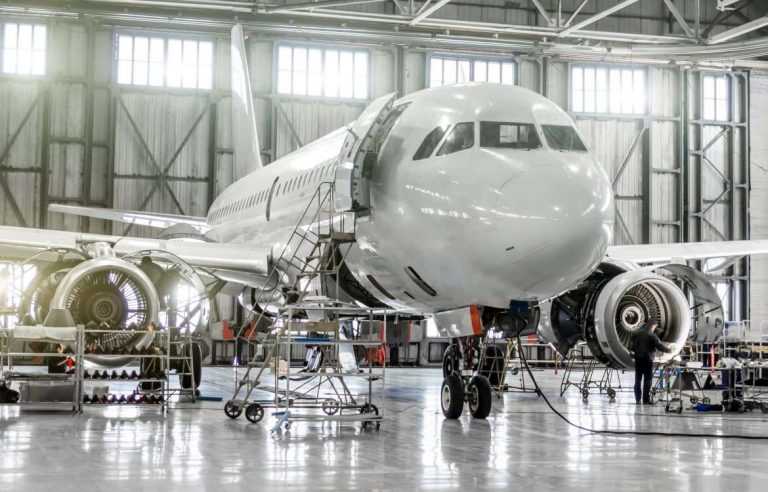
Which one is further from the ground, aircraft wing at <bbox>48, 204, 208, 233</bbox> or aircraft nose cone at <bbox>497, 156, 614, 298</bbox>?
aircraft wing at <bbox>48, 204, 208, 233</bbox>

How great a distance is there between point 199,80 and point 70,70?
381cm

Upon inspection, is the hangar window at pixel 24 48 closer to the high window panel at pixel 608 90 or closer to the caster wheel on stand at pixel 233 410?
the high window panel at pixel 608 90

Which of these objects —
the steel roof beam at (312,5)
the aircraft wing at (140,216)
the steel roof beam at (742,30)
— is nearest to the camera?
the aircraft wing at (140,216)

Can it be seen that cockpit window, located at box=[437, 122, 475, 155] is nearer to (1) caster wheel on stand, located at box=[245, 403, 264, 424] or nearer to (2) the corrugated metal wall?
(1) caster wheel on stand, located at box=[245, 403, 264, 424]

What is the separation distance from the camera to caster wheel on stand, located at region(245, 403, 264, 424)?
1079cm

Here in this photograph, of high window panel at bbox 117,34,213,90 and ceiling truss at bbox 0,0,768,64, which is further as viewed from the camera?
high window panel at bbox 117,34,213,90

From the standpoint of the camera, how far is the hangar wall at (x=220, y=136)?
30.2 m

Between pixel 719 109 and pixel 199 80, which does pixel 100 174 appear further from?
pixel 719 109

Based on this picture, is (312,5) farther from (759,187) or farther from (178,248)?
(759,187)

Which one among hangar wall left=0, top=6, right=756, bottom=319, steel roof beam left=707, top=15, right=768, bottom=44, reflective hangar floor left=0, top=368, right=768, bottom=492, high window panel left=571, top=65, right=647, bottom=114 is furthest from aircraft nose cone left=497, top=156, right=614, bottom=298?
high window panel left=571, top=65, right=647, bottom=114

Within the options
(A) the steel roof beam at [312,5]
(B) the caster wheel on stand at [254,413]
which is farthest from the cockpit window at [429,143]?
(A) the steel roof beam at [312,5]

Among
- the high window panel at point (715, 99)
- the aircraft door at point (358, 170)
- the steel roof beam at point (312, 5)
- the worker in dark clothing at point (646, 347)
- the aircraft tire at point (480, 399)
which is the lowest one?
the aircraft tire at point (480, 399)

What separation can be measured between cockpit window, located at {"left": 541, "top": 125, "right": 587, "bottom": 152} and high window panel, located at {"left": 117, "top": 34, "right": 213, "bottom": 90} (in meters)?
22.4

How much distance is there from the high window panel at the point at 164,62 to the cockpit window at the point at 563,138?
22351mm
